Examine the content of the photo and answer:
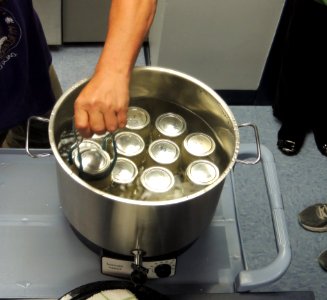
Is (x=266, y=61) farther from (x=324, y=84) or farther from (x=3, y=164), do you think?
(x=3, y=164)

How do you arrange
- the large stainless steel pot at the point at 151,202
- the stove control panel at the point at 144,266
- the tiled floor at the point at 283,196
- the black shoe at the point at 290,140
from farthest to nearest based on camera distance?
the black shoe at the point at 290,140
the tiled floor at the point at 283,196
the stove control panel at the point at 144,266
the large stainless steel pot at the point at 151,202

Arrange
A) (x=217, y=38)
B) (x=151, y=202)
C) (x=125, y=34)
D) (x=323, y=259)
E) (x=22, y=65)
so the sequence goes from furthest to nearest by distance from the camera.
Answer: (x=217, y=38) → (x=323, y=259) → (x=22, y=65) → (x=125, y=34) → (x=151, y=202)

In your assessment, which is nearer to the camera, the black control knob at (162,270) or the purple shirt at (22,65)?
the black control knob at (162,270)

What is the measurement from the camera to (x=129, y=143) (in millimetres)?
861

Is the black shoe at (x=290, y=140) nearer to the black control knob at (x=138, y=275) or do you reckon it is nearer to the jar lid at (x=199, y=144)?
the jar lid at (x=199, y=144)

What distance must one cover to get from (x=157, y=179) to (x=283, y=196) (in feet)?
3.76

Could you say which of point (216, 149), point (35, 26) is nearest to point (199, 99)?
point (216, 149)

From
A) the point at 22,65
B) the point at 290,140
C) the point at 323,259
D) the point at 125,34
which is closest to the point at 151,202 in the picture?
the point at 125,34

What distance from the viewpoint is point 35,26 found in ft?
A: 3.65

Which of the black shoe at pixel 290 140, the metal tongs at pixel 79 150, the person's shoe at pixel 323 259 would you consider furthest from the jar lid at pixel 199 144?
the black shoe at pixel 290 140

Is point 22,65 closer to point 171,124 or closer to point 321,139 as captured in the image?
point 171,124

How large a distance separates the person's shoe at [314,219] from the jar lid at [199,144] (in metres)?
1.00

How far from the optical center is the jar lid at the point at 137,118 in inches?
34.9

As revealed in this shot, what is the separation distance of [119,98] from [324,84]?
135 cm
